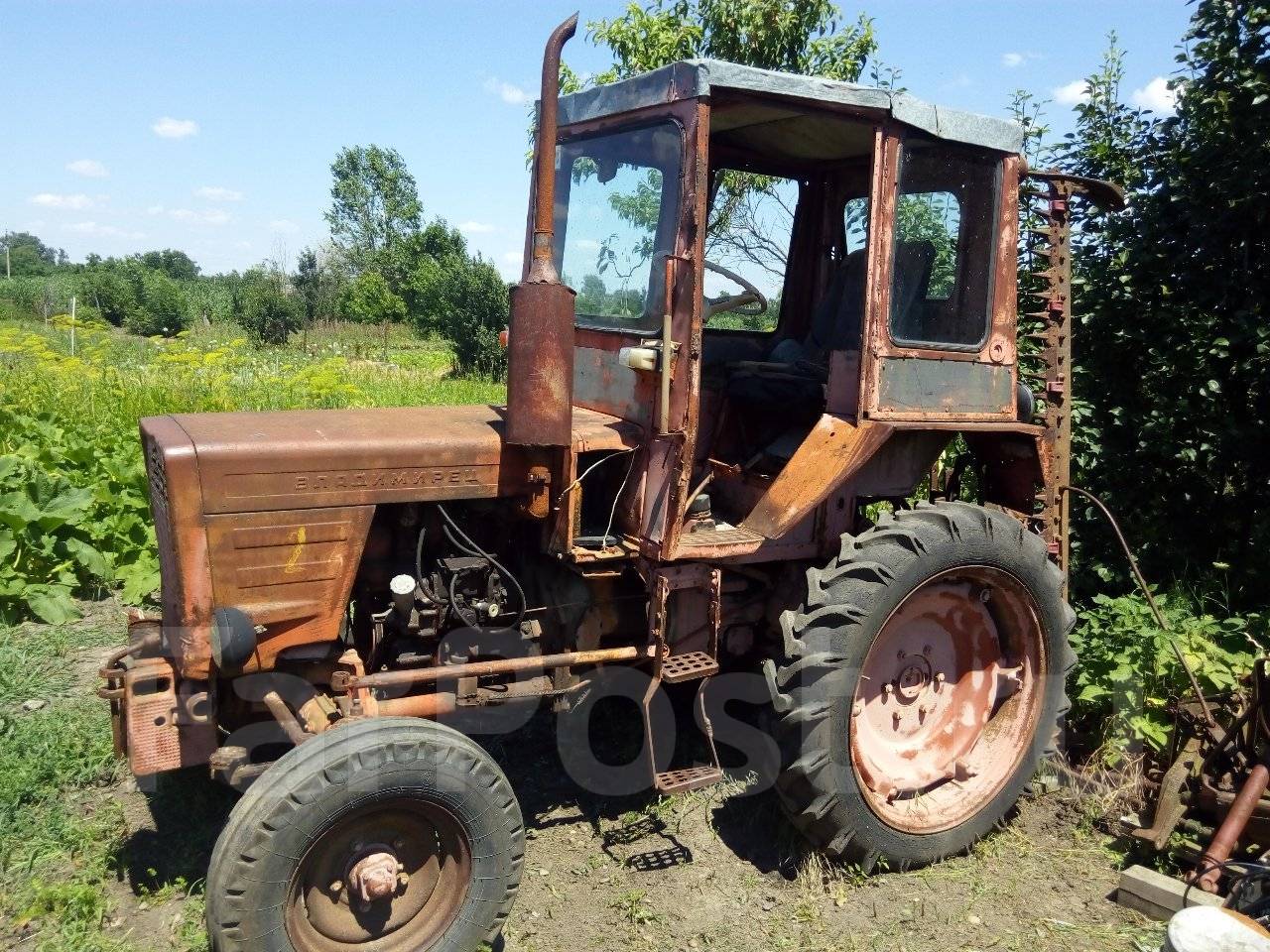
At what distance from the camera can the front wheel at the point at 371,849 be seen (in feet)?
8.21

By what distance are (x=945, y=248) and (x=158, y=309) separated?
39357 millimetres

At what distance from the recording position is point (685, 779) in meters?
3.28

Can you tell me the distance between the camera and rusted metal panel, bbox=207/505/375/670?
292 cm

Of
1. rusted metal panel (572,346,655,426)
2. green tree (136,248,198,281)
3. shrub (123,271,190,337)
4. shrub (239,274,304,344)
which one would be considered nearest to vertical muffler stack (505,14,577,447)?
rusted metal panel (572,346,655,426)

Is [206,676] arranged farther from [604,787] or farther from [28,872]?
[604,787]

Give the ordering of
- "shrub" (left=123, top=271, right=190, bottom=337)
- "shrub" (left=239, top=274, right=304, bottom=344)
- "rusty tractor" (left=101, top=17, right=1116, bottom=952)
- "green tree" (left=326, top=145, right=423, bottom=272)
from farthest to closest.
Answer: "green tree" (left=326, top=145, right=423, bottom=272) → "shrub" (left=123, top=271, right=190, bottom=337) → "shrub" (left=239, top=274, right=304, bottom=344) → "rusty tractor" (left=101, top=17, right=1116, bottom=952)

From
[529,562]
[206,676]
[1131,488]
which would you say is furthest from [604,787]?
[1131,488]

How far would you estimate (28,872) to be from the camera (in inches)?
124

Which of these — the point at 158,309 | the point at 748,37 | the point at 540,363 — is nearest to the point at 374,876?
the point at 540,363

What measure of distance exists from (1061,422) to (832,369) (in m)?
1.17

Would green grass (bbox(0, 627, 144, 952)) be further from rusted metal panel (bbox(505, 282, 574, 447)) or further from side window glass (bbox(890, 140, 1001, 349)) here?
side window glass (bbox(890, 140, 1001, 349))

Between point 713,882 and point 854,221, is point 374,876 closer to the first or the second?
point 713,882

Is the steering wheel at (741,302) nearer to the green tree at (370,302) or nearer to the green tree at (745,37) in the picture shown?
the green tree at (745,37)

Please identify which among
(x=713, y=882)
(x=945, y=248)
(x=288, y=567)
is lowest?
(x=713, y=882)
